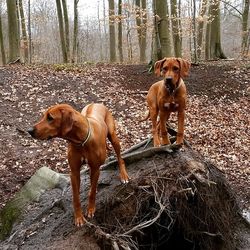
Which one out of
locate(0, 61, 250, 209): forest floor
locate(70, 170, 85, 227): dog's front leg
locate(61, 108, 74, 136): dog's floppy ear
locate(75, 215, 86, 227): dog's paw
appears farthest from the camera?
locate(0, 61, 250, 209): forest floor

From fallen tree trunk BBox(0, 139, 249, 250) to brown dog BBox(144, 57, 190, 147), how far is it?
1.40ft

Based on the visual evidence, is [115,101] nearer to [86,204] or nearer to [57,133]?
[86,204]

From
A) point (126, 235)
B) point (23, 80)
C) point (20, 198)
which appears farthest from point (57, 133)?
point (23, 80)

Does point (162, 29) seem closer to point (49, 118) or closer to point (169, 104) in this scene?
point (169, 104)

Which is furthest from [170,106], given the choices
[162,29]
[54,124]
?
[162,29]

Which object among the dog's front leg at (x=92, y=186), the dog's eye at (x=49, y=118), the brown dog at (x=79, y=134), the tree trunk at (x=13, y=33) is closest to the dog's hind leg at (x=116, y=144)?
the brown dog at (x=79, y=134)

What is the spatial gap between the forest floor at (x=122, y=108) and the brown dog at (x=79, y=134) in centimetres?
327

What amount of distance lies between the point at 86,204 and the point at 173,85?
2.03m

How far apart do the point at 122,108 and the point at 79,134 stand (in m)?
7.02

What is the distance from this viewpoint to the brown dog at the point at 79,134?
12.8ft

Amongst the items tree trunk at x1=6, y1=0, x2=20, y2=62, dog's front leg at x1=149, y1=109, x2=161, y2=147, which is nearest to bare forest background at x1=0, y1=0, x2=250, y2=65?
tree trunk at x1=6, y1=0, x2=20, y2=62

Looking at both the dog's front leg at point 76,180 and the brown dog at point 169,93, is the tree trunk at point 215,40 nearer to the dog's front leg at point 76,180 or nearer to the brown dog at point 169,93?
the brown dog at point 169,93

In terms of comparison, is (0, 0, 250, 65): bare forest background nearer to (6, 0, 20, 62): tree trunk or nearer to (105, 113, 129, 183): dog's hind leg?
(6, 0, 20, 62): tree trunk

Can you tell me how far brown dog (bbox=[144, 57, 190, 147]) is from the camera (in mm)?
4941
